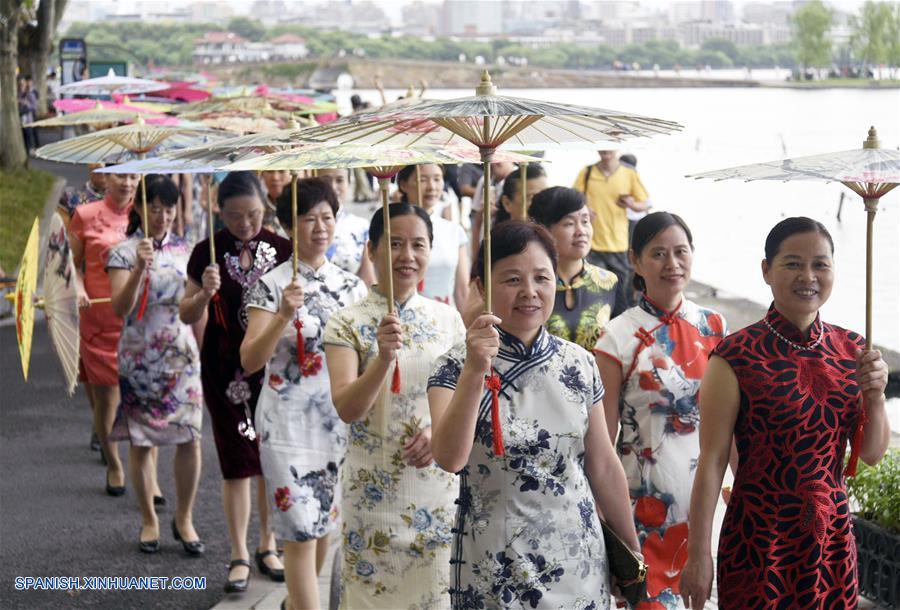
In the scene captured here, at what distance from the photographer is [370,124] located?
346 centimetres

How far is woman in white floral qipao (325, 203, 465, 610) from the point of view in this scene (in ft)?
13.7

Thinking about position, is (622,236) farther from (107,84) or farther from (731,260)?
(731,260)

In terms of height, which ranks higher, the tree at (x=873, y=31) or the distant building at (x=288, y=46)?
the distant building at (x=288, y=46)

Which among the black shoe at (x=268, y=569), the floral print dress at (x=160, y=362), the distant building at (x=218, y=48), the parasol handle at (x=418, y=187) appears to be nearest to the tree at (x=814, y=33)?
the parasol handle at (x=418, y=187)

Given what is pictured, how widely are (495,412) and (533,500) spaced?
25 cm

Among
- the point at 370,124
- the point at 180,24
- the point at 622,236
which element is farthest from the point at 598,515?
the point at 180,24

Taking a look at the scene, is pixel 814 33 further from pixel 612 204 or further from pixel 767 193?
pixel 612 204

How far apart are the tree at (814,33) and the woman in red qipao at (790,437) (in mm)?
47450

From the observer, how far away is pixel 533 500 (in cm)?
323

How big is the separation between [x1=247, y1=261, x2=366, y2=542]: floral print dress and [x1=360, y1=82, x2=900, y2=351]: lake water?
3.81ft

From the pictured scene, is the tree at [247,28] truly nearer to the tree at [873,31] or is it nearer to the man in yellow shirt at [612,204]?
the tree at [873,31]

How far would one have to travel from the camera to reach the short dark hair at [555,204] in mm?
4965

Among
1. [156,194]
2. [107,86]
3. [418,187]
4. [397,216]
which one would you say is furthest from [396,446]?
[107,86]

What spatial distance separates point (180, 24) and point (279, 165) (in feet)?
473
